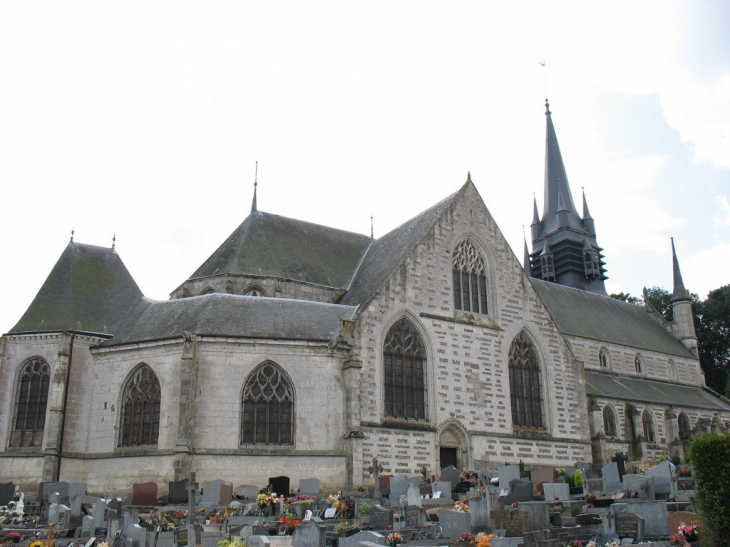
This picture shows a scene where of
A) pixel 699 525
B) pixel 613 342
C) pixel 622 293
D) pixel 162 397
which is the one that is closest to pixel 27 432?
pixel 162 397

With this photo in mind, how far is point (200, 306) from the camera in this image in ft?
83.1

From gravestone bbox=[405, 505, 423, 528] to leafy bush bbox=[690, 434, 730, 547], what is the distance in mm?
5781

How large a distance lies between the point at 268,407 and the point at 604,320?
25.9m

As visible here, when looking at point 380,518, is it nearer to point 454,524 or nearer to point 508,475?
point 454,524

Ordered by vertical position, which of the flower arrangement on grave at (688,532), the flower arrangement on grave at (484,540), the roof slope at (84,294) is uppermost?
the roof slope at (84,294)

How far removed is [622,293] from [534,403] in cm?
3607

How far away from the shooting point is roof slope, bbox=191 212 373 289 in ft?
97.4

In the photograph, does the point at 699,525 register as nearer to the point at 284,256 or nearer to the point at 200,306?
the point at 200,306

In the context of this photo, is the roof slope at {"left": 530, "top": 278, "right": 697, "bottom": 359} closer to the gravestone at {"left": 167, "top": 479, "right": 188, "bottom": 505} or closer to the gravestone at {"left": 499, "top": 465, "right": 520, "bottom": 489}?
the gravestone at {"left": 499, "top": 465, "right": 520, "bottom": 489}

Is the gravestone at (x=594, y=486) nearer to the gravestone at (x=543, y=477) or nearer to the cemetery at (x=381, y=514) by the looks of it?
the cemetery at (x=381, y=514)

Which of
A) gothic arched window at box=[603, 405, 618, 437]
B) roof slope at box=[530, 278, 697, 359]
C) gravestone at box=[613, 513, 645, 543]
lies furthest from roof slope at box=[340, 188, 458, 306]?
gravestone at box=[613, 513, 645, 543]

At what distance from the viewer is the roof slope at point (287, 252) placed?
1169 inches

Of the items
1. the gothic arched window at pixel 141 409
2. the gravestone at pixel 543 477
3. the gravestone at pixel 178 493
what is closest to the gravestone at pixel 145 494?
the gravestone at pixel 178 493

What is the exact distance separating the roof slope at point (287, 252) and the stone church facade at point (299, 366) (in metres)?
0.09
